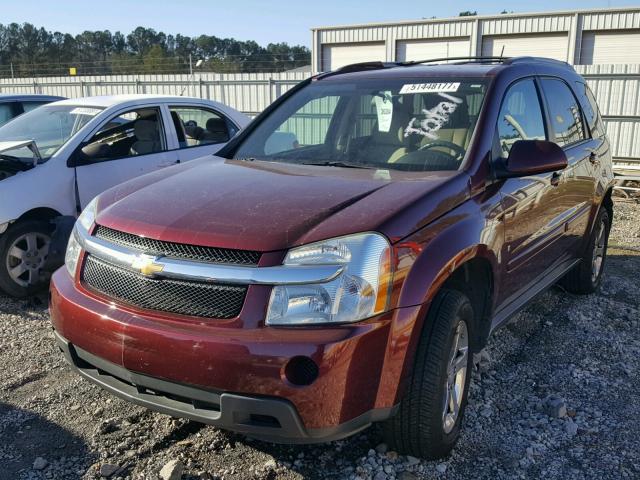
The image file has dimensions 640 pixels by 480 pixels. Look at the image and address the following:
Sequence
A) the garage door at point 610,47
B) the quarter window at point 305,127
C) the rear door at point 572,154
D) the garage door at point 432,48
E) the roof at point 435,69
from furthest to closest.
→ the garage door at point 432,48
the garage door at point 610,47
the rear door at point 572,154
the quarter window at point 305,127
the roof at point 435,69

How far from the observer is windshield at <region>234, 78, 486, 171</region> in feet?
11.1

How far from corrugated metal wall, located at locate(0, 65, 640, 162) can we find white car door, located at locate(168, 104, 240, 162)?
2827mm

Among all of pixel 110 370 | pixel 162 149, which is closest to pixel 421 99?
pixel 110 370

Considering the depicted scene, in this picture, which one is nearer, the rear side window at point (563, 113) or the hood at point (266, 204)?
the hood at point (266, 204)

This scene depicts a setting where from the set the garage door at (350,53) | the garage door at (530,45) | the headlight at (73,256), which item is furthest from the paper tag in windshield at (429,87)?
the garage door at (350,53)

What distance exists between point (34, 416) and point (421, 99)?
285 cm

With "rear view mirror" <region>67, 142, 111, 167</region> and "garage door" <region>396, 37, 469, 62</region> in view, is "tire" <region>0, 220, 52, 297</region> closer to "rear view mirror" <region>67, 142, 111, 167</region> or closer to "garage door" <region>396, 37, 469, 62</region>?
"rear view mirror" <region>67, 142, 111, 167</region>

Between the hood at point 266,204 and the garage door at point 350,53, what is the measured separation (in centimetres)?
2997

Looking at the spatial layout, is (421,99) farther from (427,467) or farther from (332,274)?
(427,467)

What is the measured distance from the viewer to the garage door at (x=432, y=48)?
29.9m

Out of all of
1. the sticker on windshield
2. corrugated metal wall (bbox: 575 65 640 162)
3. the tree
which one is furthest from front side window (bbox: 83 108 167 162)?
the tree

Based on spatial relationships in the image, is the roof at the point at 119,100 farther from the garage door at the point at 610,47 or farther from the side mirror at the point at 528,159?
the garage door at the point at 610,47

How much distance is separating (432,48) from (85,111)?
89.4 feet

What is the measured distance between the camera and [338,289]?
2354 millimetres
